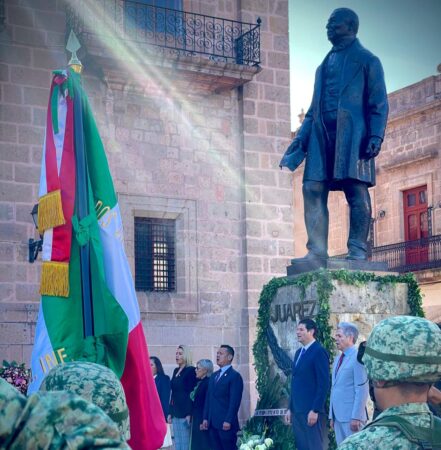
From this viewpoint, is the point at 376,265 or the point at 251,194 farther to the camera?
the point at 251,194

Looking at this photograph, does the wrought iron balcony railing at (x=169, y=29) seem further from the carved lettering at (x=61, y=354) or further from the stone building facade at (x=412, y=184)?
the stone building facade at (x=412, y=184)

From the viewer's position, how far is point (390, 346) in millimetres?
2848

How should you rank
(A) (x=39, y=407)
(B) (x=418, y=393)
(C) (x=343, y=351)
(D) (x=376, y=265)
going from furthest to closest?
(D) (x=376, y=265)
(C) (x=343, y=351)
(B) (x=418, y=393)
(A) (x=39, y=407)

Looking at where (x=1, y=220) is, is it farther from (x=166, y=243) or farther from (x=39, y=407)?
(x=39, y=407)

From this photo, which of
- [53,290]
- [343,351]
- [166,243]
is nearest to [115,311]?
[53,290]

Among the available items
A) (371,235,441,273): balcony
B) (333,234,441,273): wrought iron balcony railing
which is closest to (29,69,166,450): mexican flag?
(333,234,441,273): wrought iron balcony railing

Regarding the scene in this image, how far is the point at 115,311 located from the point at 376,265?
2347mm

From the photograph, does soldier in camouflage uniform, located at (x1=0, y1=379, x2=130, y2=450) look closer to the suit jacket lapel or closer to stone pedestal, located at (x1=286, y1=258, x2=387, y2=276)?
stone pedestal, located at (x1=286, y1=258, x2=387, y2=276)

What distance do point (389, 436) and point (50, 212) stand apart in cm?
457

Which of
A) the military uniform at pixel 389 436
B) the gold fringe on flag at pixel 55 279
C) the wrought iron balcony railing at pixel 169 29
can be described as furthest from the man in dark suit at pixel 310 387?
the wrought iron balcony railing at pixel 169 29

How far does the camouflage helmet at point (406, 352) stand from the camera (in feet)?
9.27

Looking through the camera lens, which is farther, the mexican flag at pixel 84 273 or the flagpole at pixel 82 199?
the flagpole at pixel 82 199

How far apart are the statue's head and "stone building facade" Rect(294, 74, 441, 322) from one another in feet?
53.6

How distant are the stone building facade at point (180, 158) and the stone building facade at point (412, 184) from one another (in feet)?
28.7
